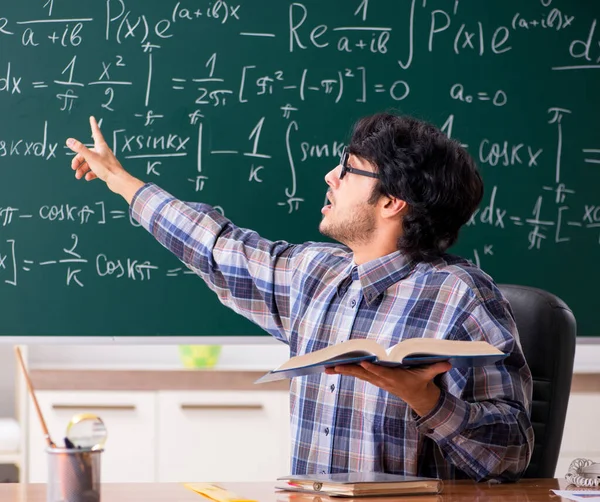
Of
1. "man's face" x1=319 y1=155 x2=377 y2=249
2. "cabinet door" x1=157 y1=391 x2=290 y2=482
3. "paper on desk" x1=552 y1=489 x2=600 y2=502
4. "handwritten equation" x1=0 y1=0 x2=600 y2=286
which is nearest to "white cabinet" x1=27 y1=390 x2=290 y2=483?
"cabinet door" x1=157 y1=391 x2=290 y2=482

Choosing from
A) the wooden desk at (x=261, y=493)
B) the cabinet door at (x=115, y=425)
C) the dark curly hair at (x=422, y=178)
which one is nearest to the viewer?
the wooden desk at (x=261, y=493)

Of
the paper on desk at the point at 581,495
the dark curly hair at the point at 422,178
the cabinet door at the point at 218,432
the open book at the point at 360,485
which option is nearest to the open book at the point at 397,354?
the open book at the point at 360,485

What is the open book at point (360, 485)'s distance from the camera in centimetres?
132

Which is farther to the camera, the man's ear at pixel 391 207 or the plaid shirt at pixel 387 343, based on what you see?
the man's ear at pixel 391 207

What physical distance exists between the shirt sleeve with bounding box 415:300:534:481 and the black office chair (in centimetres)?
21

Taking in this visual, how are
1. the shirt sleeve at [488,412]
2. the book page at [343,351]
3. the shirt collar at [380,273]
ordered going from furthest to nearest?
the shirt collar at [380,273]
the shirt sleeve at [488,412]
the book page at [343,351]

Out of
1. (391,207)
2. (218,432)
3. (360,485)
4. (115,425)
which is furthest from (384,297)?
(115,425)

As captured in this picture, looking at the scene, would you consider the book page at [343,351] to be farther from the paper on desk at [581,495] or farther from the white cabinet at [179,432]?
the white cabinet at [179,432]

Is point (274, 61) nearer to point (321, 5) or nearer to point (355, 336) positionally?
point (321, 5)

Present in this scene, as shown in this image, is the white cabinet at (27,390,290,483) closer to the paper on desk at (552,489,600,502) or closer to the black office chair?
the black office chair

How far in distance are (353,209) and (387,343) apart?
0.36m

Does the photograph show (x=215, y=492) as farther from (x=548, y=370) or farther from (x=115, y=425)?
(x=115, y=425)

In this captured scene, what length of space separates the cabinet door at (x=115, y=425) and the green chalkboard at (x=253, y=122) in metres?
0.38

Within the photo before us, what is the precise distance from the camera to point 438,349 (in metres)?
1.22
